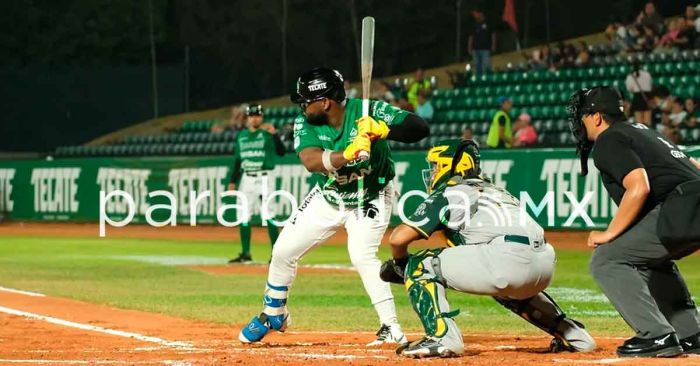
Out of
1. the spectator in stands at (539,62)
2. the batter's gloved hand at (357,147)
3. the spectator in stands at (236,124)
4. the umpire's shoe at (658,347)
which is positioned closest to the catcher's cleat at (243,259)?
the batter's gloved hand at (357,147)

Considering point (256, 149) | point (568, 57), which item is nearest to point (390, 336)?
point (256, 149)

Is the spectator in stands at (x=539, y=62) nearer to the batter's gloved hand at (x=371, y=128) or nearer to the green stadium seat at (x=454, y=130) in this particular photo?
the green stadium seat at (x=454, y=130)

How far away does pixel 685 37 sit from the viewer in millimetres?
26859

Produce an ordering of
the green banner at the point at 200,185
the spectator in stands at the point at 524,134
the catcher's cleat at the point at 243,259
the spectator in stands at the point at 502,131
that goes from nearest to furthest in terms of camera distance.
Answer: the catcher's cleat at the point at 243,259 < the green banner at the point at 200,185 < the spectator in stands at the point at 524,134 < the spectator in stands at the point at 502,131

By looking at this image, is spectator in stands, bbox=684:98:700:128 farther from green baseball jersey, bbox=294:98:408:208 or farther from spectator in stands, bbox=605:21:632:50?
green baseball jersey, bbox=294:98:408:208

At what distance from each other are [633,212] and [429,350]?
1537mm

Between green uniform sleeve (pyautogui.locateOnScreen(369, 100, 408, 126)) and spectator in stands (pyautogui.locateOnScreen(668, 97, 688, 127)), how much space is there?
1473cm

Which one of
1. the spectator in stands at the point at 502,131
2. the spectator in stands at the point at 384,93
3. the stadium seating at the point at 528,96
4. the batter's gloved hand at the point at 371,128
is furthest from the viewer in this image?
the spectator in stands at the point at 384,93

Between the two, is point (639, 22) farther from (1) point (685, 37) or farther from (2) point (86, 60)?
(2) point (86, 60)

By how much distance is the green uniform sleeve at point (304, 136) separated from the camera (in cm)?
890

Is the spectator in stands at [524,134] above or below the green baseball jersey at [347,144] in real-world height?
above

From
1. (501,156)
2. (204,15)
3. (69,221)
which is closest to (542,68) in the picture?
(501,156)

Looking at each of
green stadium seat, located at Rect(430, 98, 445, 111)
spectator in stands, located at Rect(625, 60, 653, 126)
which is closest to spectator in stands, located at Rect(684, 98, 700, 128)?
spectator in stands, located at Rect(625, 60, 653, 126)

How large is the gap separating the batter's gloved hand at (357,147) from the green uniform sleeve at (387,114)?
2.06 feet
